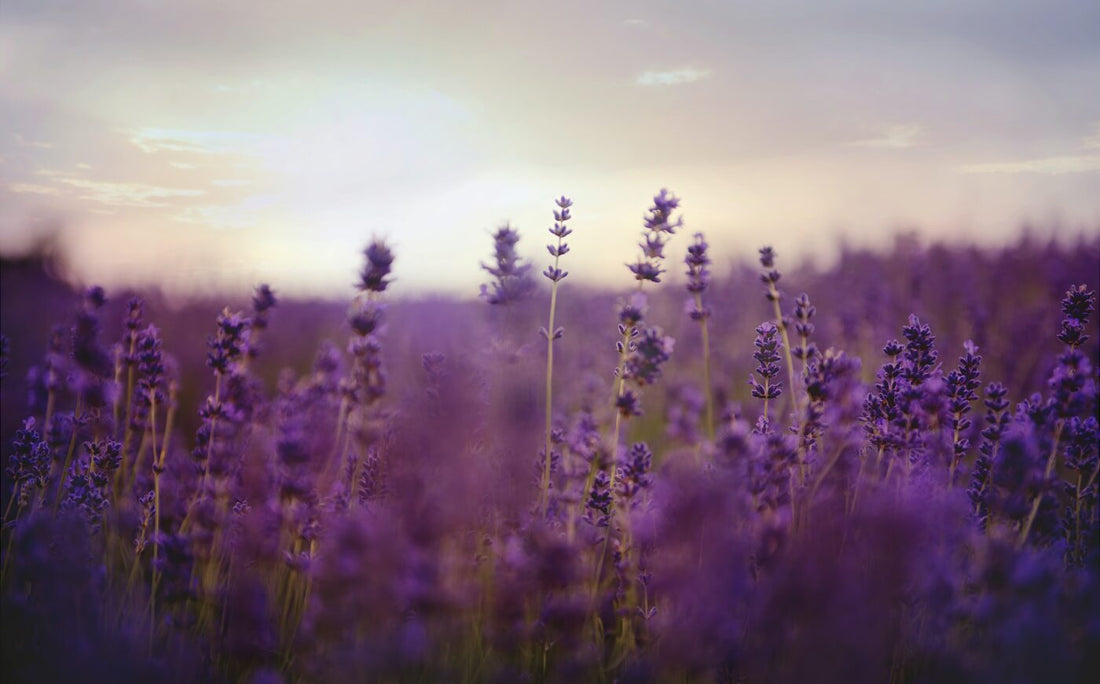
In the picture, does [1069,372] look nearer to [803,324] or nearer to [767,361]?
[803,324]

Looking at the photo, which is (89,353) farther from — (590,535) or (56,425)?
(590,535)

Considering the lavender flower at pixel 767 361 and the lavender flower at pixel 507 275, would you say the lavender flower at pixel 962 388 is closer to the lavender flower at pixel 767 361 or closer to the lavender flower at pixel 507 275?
the lavender flower at pixel 767 361

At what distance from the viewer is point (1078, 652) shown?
163 cm

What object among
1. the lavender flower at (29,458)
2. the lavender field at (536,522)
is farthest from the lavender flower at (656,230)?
the lavender flower at (29,458)

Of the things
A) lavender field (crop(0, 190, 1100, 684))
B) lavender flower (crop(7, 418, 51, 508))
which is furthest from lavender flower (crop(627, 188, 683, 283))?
lavender flower (crop(7, 418, 51, 508))

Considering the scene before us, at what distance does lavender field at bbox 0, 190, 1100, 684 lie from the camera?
1.66m

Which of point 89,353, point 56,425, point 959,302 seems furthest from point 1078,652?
point 959,302

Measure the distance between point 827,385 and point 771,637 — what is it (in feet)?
3.27

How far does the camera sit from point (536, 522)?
84.1 inches

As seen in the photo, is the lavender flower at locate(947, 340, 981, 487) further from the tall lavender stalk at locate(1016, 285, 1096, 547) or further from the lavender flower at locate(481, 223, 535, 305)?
the lavender flower at locate(481, 223, 535, 305)

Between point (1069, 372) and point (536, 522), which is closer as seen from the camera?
point (536, 522)

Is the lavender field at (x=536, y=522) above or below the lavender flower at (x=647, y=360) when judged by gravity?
below

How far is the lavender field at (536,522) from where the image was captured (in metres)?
1.66

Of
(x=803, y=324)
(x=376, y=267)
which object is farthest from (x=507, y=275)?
(x=803, y=324)
